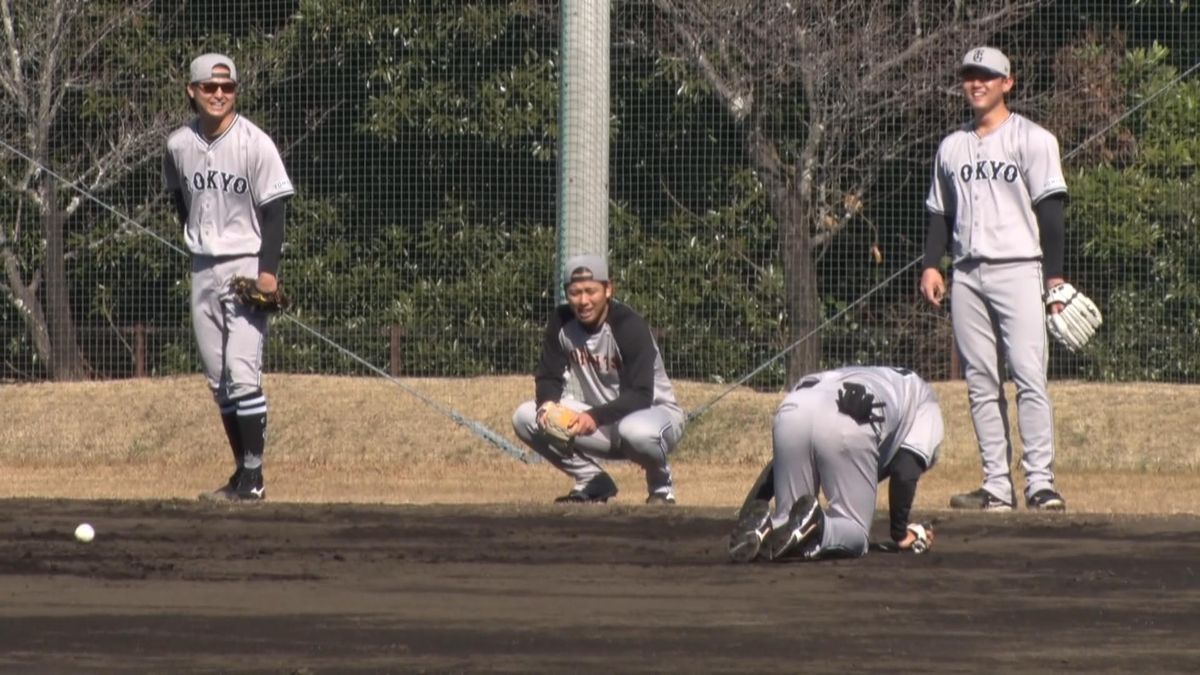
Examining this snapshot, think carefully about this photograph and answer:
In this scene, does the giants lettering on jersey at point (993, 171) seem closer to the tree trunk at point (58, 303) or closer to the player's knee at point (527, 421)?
the player's knee at point (527, 421)

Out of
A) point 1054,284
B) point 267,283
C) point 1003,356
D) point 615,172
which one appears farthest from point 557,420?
point 615,172

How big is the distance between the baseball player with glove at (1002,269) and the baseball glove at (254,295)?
3077 millimetres

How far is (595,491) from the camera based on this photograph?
11344 mm

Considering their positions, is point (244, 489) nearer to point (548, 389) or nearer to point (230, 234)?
point (230, 234)

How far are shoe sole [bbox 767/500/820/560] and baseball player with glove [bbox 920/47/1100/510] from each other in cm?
245

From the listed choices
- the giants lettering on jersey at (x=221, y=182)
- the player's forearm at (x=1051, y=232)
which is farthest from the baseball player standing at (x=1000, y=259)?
the giants lettering on jersey at (x=221, y=182)

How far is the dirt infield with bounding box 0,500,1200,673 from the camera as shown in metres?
6.57

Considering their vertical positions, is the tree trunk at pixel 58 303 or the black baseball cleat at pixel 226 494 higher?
the tree trunk at pixel 58 303

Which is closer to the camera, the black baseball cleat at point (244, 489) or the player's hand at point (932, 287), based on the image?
the player's hand at point (932, 287)

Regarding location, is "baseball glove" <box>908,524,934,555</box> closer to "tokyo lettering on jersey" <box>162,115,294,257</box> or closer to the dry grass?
"tokyo lettering on jersey" <box>162,115,294,257</box>

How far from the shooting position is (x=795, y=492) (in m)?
8.77

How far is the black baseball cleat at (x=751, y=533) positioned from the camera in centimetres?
863

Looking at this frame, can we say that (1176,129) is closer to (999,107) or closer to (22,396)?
(999,107)

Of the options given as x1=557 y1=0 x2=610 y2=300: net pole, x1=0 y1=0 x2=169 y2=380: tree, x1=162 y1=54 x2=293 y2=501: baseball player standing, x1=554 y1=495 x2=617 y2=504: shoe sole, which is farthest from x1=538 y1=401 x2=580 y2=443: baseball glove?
x1=0 y1=0 x2=169 y2=380: tree
